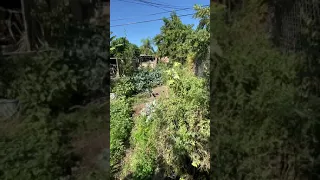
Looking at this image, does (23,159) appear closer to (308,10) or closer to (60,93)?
(60,93)

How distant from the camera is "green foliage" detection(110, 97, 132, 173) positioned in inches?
135

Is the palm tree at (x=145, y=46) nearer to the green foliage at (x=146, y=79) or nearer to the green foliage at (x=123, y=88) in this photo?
the green foliage at (x=146, y=79)

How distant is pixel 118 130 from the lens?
4.02 m

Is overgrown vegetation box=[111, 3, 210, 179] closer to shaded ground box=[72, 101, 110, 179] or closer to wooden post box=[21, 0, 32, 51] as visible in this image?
shaded ground box=[72, 101, 110, 179]

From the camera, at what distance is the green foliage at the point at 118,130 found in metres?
3.42

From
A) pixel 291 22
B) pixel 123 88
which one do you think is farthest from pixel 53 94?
pixel 123 88

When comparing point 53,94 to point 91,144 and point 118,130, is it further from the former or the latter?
point 118,130

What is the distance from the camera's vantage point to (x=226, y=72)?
1.29 m

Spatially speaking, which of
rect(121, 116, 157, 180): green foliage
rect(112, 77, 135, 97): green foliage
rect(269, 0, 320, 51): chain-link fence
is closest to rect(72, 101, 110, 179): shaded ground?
rect(269, 0, 320, 51): chain-link fence

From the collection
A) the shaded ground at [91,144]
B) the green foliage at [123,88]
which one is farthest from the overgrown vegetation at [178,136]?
the green foliage at [123,88]

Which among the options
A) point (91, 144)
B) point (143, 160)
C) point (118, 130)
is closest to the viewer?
point (91, 144)

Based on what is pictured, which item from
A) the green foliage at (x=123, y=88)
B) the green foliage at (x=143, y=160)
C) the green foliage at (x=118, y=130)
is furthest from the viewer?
the green foliage at (x=123, y=88)

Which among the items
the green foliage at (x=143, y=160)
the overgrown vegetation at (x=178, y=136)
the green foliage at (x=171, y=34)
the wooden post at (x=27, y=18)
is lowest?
the green foliage at (x=143, y=160)

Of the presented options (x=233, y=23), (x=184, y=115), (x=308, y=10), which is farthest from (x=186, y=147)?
(x=308, y=10)
